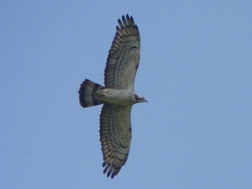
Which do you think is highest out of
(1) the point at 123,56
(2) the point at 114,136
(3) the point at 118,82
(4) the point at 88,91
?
(1) the point at 123,56

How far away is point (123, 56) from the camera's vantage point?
19219 mm

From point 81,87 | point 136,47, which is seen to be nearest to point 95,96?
point 81,87

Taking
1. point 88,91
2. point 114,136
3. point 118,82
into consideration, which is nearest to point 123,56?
point 118,82

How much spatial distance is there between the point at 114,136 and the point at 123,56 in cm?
231

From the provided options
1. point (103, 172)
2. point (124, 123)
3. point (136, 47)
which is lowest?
point (103, 172)

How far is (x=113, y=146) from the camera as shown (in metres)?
20.0

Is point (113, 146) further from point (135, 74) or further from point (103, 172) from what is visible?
point (135, 74)

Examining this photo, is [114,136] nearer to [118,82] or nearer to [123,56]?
[118,82]

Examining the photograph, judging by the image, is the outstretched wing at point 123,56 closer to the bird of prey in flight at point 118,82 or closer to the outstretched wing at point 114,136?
the bird of prey in flight at point 118,82

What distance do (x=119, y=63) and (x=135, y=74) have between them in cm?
55

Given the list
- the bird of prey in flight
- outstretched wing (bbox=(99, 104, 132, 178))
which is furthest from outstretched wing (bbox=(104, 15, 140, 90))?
outstretched wing (bbox=(99, 104, 132, 178))

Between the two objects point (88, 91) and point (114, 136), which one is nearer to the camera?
point (88, 91)

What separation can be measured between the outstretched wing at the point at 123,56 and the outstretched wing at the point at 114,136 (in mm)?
806

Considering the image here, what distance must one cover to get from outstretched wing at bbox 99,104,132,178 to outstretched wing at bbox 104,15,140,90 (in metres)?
0.81
